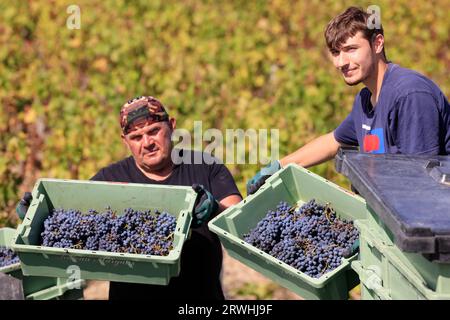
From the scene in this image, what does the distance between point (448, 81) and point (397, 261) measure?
5.21 m

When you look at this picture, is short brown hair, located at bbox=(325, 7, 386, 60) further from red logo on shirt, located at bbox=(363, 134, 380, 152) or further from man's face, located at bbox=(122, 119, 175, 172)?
man's face, located at bbox=(122, 119, 175, 172)

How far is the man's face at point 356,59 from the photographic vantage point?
158 inches

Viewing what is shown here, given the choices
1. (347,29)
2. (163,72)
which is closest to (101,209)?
(347,29)

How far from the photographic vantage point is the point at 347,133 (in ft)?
14.9

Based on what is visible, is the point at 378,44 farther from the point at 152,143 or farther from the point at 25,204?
the point at 25,204

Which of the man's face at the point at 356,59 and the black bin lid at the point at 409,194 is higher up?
the man's face at the point at 356,59

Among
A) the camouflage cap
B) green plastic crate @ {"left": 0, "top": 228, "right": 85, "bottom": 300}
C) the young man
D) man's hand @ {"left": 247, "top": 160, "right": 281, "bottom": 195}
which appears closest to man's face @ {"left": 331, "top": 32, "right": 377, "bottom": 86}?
the young man

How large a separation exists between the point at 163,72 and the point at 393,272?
4824 mm

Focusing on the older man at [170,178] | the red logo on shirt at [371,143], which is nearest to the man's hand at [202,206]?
the older man at [170,178]

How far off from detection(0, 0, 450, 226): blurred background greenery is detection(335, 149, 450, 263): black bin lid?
3.33 m

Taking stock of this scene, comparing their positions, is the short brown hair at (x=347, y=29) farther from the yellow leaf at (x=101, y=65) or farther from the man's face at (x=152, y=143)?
the yellow leaf at (x=101, y=65)

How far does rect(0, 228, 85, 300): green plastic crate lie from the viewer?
4391 millimetres
